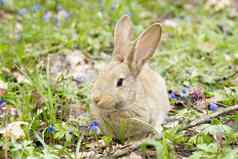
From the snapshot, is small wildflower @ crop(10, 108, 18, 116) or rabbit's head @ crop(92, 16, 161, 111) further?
small wildflower @ crop(10, 108, 18, 116)

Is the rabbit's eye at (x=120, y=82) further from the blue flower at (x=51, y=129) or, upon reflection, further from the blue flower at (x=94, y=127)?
the blue flower at (x=51, y=129)

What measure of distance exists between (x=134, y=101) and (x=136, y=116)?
0.43 feet

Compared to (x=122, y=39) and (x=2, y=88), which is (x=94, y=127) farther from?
(x=2, y=88)

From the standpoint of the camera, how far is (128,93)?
17.9 feet

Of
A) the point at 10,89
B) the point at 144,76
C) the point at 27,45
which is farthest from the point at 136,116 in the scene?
the point at 27,45

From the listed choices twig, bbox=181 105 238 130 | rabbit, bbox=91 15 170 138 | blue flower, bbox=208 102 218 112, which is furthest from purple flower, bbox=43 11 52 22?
twig, bbox=181 105 238 130

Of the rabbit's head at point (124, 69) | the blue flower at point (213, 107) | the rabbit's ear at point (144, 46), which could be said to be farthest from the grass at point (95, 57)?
the rabbit's ear at point (144, 46)

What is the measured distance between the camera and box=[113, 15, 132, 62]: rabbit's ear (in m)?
5.72

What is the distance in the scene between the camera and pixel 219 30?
29.8 ft

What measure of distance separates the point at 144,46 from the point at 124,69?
28cm

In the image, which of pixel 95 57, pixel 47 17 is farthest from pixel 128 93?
pixel 47 17

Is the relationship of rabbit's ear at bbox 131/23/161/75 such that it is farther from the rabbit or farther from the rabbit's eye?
the rabbit's eye

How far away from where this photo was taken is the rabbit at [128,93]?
528cm

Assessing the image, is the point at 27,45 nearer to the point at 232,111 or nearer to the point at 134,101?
the point at 134,101
